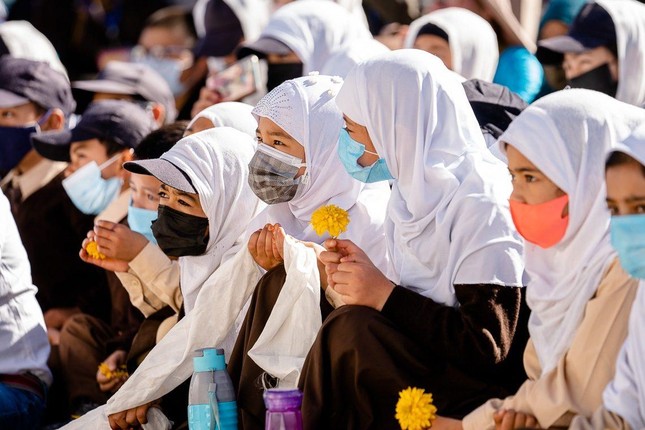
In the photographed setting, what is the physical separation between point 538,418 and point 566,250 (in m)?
0.50

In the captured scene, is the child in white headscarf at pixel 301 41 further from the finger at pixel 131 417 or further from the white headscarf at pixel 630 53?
the finger at pixel 131 417

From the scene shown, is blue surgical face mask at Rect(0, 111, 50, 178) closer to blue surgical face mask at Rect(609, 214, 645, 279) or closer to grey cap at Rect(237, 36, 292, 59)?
grey cap at Rect(237, 36, 292, 59)

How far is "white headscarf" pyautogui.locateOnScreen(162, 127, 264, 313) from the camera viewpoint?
538cm

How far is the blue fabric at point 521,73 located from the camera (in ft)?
23.3

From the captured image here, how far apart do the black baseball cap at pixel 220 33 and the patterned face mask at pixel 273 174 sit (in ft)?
13.0

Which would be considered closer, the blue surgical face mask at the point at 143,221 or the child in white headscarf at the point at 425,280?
the child in white headscarf at the point at 425,280

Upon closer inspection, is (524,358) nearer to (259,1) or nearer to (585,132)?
(585,132)

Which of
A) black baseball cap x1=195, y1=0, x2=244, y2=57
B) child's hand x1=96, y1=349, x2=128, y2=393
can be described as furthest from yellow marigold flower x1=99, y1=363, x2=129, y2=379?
black baseball cap x1=195, y1=0, x2=244, y2=57

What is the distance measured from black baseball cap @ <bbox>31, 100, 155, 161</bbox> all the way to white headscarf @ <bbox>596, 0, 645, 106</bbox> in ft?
8.18

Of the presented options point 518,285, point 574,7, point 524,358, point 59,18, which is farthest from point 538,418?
point 59,18

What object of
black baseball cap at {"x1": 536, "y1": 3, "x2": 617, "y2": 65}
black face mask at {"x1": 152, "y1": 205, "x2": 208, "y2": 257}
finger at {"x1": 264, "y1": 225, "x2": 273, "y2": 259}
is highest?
black baseball cap at {"x1": 536, "y1": 3, "x2": 617, "y2": 65}

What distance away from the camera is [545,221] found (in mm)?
3883

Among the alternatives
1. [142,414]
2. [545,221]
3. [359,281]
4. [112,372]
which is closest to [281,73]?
[112,372]

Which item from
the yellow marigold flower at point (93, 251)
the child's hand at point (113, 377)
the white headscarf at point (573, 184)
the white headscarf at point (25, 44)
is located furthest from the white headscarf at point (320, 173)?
the white headscarf at point (25, 44)
